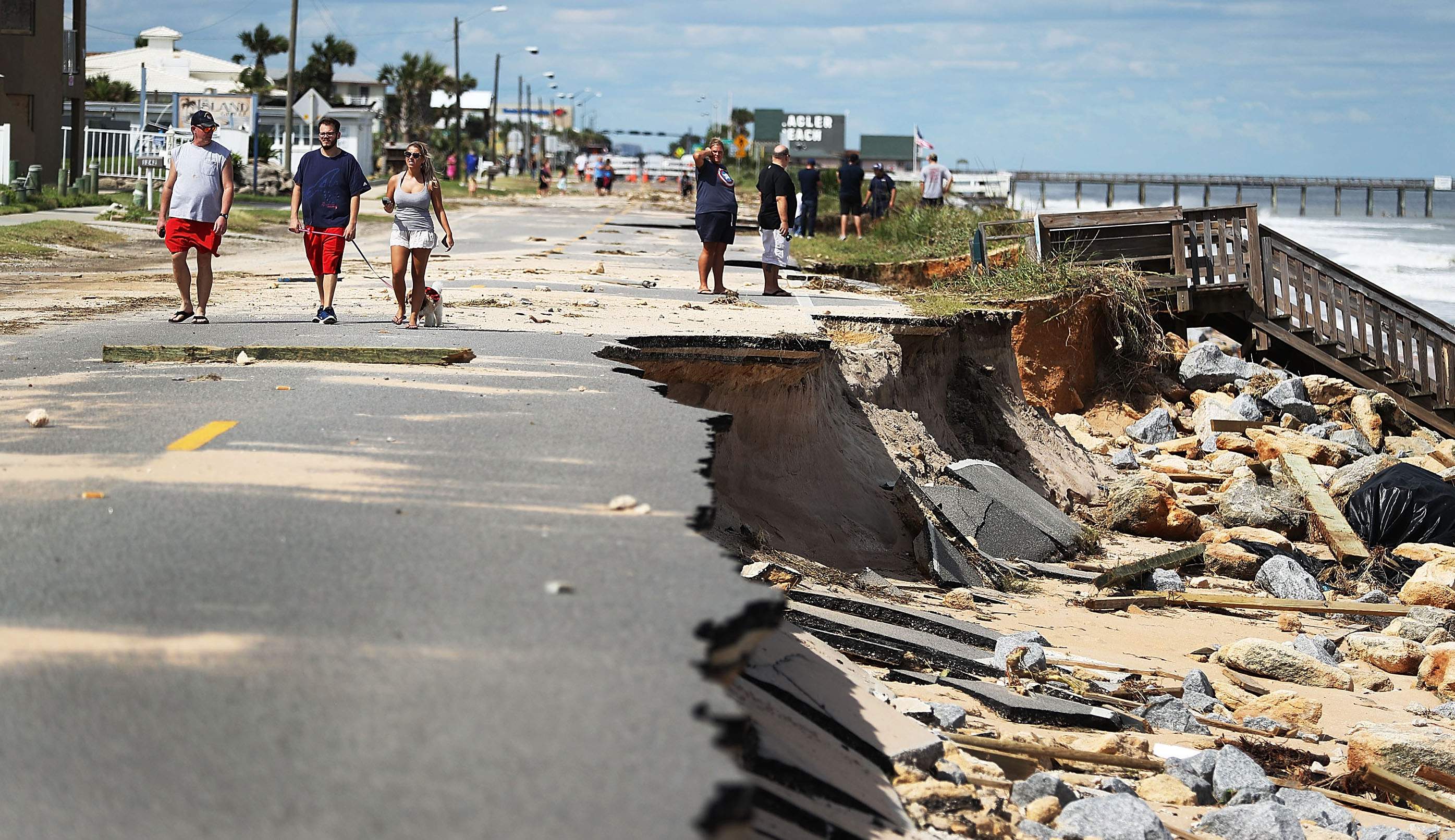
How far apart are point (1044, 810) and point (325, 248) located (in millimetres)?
8315

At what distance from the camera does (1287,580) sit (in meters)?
11.3

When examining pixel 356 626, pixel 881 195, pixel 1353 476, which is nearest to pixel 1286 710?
pixel 356 626

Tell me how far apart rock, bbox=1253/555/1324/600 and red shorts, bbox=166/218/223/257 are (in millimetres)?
9102

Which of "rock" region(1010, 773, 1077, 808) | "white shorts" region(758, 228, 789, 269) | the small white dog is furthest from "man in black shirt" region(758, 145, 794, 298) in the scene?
"rock" region(1010, 773, 1077, 808)

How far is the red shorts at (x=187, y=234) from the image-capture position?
451 inches

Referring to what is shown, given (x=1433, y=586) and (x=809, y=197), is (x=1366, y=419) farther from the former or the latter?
(x=809, y=197)

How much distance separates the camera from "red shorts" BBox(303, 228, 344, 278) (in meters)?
11.7

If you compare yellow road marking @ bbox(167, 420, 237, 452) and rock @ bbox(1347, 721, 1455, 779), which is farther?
rock @ bbox(1347, 721, 1455, 779)

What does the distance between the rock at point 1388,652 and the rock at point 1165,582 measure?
5.89ft

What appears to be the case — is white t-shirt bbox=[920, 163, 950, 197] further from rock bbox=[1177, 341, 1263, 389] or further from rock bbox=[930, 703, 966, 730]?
rock bbox=[930, 703, 966, 730]

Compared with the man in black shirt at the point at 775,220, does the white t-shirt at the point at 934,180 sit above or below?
above

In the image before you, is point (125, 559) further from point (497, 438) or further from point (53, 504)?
point (497, 438)

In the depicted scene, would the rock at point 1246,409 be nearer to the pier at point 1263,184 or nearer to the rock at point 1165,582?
the rock at point 1165,582

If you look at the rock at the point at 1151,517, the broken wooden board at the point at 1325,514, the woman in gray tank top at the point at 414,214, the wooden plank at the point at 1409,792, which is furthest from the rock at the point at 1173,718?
the woman in gray tank top at the point at 414,214
